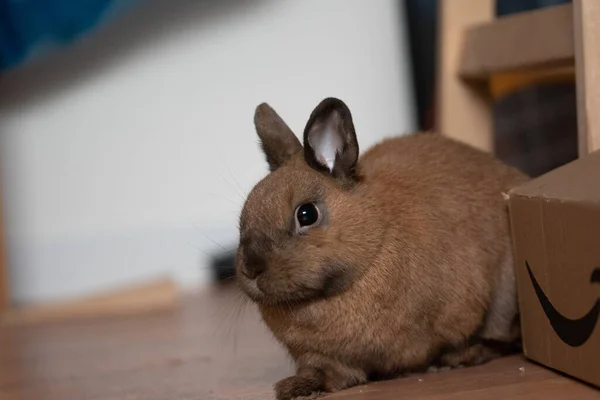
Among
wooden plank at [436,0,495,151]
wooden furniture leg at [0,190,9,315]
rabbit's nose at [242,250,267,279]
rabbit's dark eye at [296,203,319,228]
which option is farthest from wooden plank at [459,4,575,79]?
wooden furniture leg at [0,190,9,315]

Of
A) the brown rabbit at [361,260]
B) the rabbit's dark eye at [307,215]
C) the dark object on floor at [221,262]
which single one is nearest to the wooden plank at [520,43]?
the brown rabbit at [361,260]

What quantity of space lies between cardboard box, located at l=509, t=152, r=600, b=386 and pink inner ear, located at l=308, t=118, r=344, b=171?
10.9 inches

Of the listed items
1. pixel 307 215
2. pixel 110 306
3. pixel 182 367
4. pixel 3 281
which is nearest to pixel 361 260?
pixel 307 215

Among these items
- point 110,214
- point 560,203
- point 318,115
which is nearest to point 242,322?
point 110,214

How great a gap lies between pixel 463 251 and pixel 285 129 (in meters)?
0.33

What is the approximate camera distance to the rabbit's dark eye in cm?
121

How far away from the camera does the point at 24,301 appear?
2.78 meters

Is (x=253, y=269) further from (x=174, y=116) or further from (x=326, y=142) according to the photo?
(x=174, y=116)

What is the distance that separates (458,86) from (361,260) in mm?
980

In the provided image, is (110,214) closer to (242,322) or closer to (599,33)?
(242,322)

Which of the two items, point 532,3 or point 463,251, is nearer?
point 463,251

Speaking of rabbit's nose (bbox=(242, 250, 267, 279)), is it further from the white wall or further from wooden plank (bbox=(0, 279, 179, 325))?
the white wall

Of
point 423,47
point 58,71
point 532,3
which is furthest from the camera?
point 423,47

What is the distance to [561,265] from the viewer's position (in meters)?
1.17
